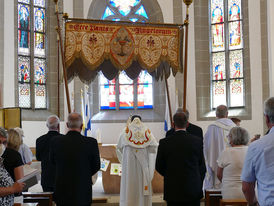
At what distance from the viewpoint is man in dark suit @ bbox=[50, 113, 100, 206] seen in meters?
5.48

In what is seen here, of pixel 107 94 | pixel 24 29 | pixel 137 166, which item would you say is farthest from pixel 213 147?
pixel 24 29

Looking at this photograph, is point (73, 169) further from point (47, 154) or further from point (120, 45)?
point (120, 45)

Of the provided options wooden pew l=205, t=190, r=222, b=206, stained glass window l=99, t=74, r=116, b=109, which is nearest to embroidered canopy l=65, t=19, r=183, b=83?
wooden pew l=205, t=190, r=222, b=206

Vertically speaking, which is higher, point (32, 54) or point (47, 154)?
point (32, 54)

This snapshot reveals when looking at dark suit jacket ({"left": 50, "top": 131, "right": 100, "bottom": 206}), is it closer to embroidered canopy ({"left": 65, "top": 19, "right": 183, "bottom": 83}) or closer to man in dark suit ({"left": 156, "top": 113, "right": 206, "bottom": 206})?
man in dark suit ({"left": 156, "top": 113, "right": 206, "bottom": 206})

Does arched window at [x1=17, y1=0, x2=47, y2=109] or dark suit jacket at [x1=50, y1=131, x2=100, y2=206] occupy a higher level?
arched window at [x1=17, y1=0, x2=47, y2=109]

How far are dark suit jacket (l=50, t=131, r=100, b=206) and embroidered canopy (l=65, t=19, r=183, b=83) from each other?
3653mm

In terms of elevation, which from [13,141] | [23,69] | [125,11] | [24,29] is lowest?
[13,141]

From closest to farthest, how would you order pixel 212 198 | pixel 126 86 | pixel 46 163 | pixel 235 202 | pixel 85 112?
pixel 235 202
pixel 212 198
pixel 46 163
pixel 85 112
pixel 126 86

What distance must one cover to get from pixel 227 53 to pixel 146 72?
2.66m

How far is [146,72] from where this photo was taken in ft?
50.1

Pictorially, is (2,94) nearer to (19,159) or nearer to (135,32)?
(135,32)

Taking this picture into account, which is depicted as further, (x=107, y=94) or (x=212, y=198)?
(x=107, y=94)

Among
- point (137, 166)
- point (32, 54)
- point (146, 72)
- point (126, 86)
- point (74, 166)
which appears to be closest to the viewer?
point (74, 166)
